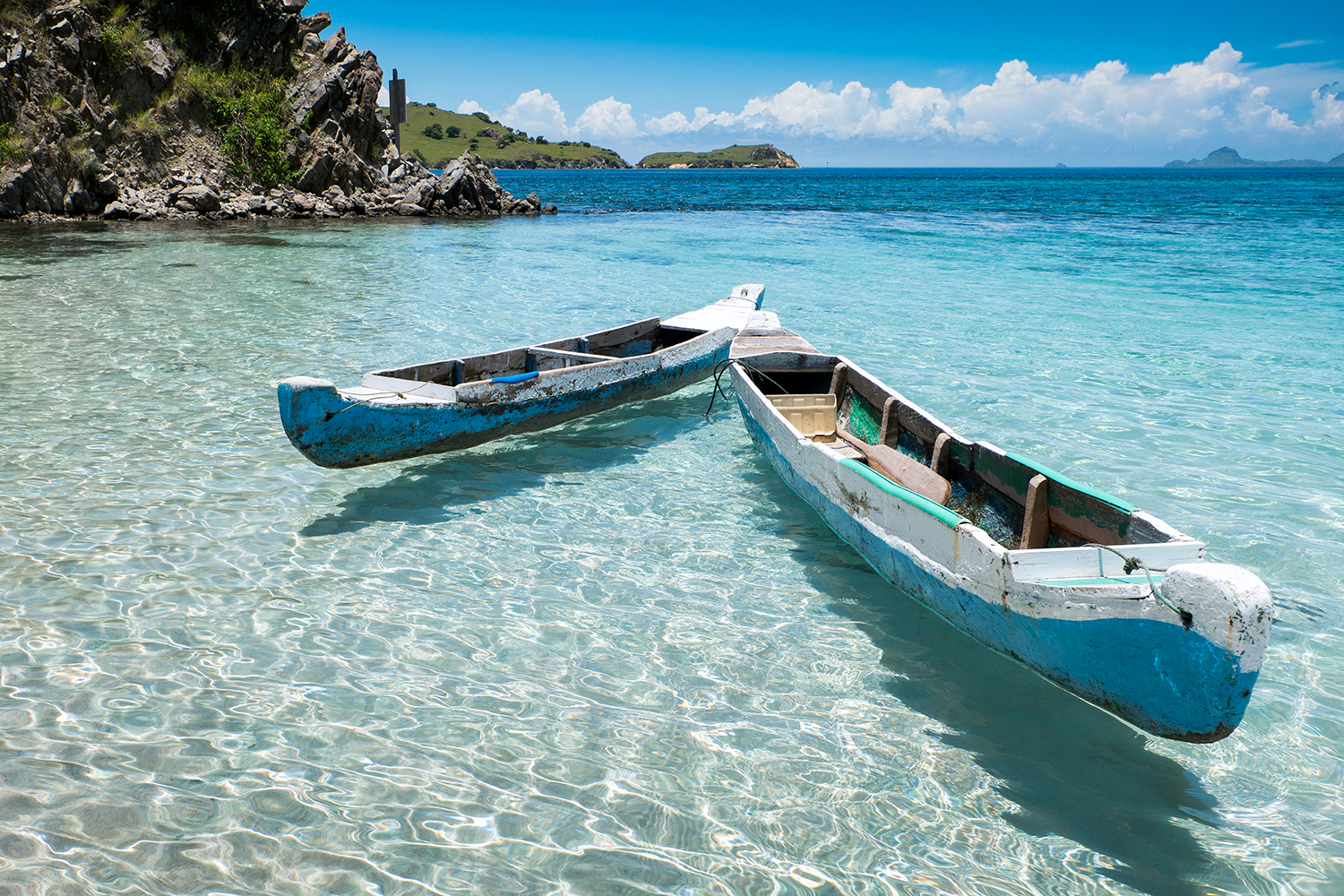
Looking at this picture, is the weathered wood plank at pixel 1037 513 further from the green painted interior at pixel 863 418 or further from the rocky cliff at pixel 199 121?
the rocky cliff at pixel 199 121

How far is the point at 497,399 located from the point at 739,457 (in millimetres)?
3098

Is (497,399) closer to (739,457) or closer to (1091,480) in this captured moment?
(739,457)

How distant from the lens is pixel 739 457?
991 cm

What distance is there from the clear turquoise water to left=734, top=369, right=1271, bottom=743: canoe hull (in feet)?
2.27

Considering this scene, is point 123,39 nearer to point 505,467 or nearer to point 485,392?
point 505,467

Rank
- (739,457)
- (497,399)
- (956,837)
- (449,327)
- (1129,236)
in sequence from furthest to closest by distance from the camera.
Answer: (1129,236), (449,327), (739,457), (497,399), (956,837)

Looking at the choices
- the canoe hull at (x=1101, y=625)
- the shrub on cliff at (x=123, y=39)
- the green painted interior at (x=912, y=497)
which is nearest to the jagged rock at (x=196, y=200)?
the shrub on cliff at (x=123, y=39)

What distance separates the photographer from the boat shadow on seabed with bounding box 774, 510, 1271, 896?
13.9ft

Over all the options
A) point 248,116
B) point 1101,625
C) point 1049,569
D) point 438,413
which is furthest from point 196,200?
point 1101,625

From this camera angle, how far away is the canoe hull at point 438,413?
7188 millimetres

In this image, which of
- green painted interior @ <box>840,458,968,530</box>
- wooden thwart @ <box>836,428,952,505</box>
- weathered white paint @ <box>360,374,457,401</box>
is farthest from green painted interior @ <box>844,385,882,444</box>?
weathered white paint @ <box>360,374,457,401</box>

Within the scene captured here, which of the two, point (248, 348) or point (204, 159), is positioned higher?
point (204, 159)

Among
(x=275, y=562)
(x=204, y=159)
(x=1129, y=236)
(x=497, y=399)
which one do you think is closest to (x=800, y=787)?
(x=275, y=562)

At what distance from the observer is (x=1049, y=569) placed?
15.6 feet
